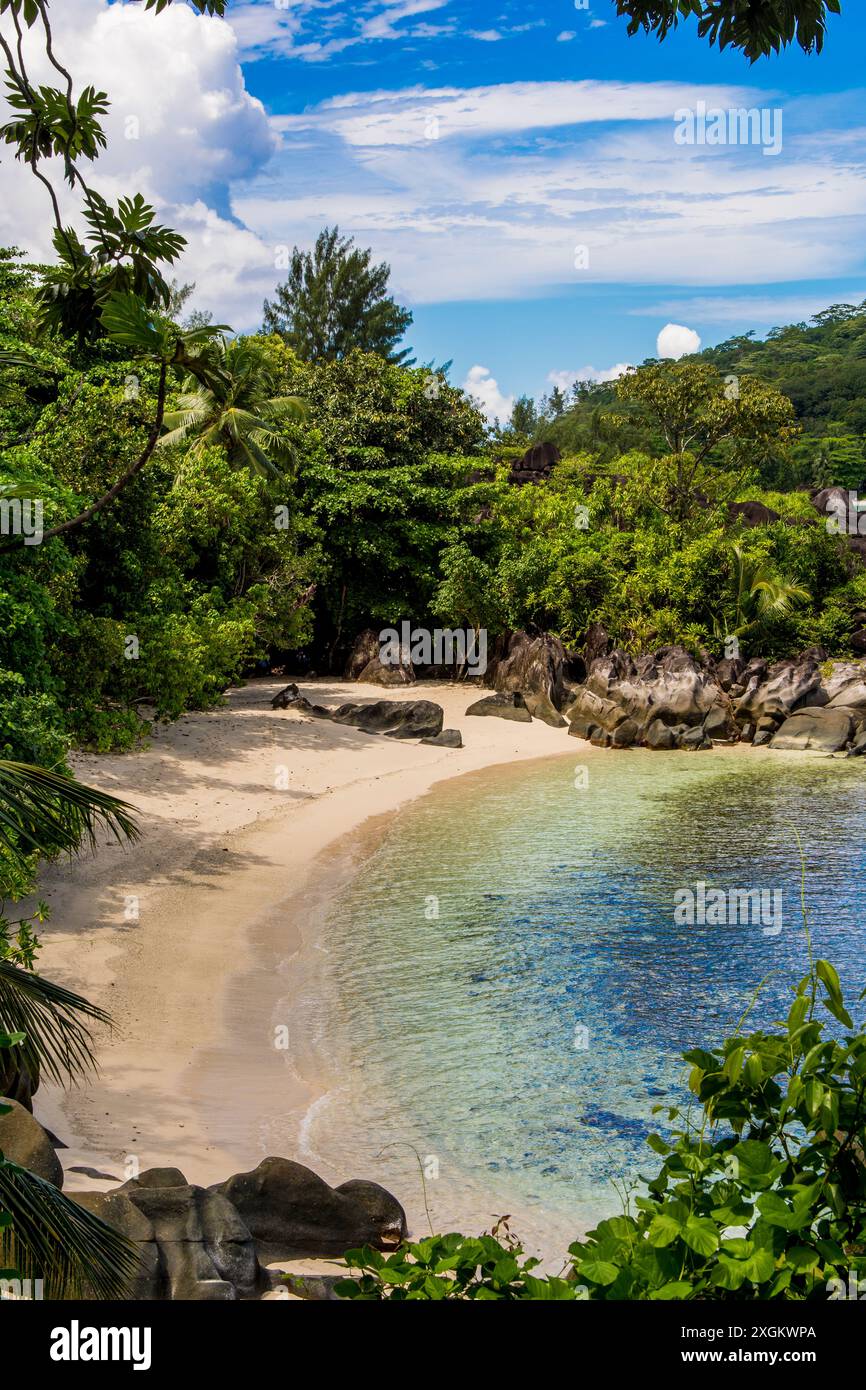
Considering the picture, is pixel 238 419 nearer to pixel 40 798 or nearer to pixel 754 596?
pixel 754 596

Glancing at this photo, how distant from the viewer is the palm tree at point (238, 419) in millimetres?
28359

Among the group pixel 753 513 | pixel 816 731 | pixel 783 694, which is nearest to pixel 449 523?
pixel 783 694

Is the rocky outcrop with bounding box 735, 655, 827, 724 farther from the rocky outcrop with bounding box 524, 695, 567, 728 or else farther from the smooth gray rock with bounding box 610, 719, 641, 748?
the rocky outcrop with bounding box 524, 695, 567, 728

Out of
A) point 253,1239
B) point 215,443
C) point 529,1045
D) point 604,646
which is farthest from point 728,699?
point 253,1239

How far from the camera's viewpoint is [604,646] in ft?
113

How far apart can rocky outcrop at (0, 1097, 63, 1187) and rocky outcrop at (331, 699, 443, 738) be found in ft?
66.9

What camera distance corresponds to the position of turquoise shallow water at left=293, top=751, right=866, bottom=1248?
916 cm

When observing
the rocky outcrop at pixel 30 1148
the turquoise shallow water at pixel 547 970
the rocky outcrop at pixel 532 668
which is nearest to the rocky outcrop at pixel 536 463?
the rocky outcrop at pixel 532 668

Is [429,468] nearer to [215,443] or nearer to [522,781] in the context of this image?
[215,443]

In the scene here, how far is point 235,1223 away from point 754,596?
30.3 metres

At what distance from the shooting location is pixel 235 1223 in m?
6.66

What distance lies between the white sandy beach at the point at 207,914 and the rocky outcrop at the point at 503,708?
3254 mm

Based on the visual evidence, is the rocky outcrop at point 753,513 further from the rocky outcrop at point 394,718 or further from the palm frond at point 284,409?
the rocky outcrop at point 394,718

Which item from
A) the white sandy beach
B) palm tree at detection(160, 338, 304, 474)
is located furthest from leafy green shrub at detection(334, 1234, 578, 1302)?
palm tree at detection(160, 338, 304, 474)
